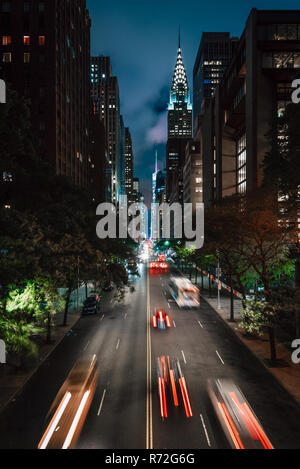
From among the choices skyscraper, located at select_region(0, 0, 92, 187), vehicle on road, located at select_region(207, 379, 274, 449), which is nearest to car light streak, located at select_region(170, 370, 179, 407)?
vehicle on road, located at select_region(207, 379, 274, 449)

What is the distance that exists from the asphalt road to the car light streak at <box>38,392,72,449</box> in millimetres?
315

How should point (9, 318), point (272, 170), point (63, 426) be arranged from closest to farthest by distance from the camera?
1. point (63, 426)
2. point (9, 318)
3. point (272, 170)

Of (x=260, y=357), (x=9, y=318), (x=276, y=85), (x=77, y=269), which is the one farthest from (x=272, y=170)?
(x=276, y=85)

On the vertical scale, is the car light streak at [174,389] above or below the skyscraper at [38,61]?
below

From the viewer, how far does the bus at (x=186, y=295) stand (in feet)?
121

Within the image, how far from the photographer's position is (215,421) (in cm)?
1218

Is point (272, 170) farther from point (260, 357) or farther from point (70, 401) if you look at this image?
point (70, 401)

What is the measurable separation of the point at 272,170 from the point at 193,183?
311 feet

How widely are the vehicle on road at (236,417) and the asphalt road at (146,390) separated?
0.31m

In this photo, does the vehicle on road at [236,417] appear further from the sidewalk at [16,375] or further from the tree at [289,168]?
the sidewalk at [16,375]

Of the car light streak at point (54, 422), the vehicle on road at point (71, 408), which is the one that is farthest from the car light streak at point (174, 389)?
the car light streak at point (54, 422)

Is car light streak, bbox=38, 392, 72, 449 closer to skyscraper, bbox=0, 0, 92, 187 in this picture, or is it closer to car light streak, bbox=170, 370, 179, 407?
car light streak, bbox=170, 370, 179, 407

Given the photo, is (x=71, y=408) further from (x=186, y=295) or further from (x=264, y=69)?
(x=264, y=69)
